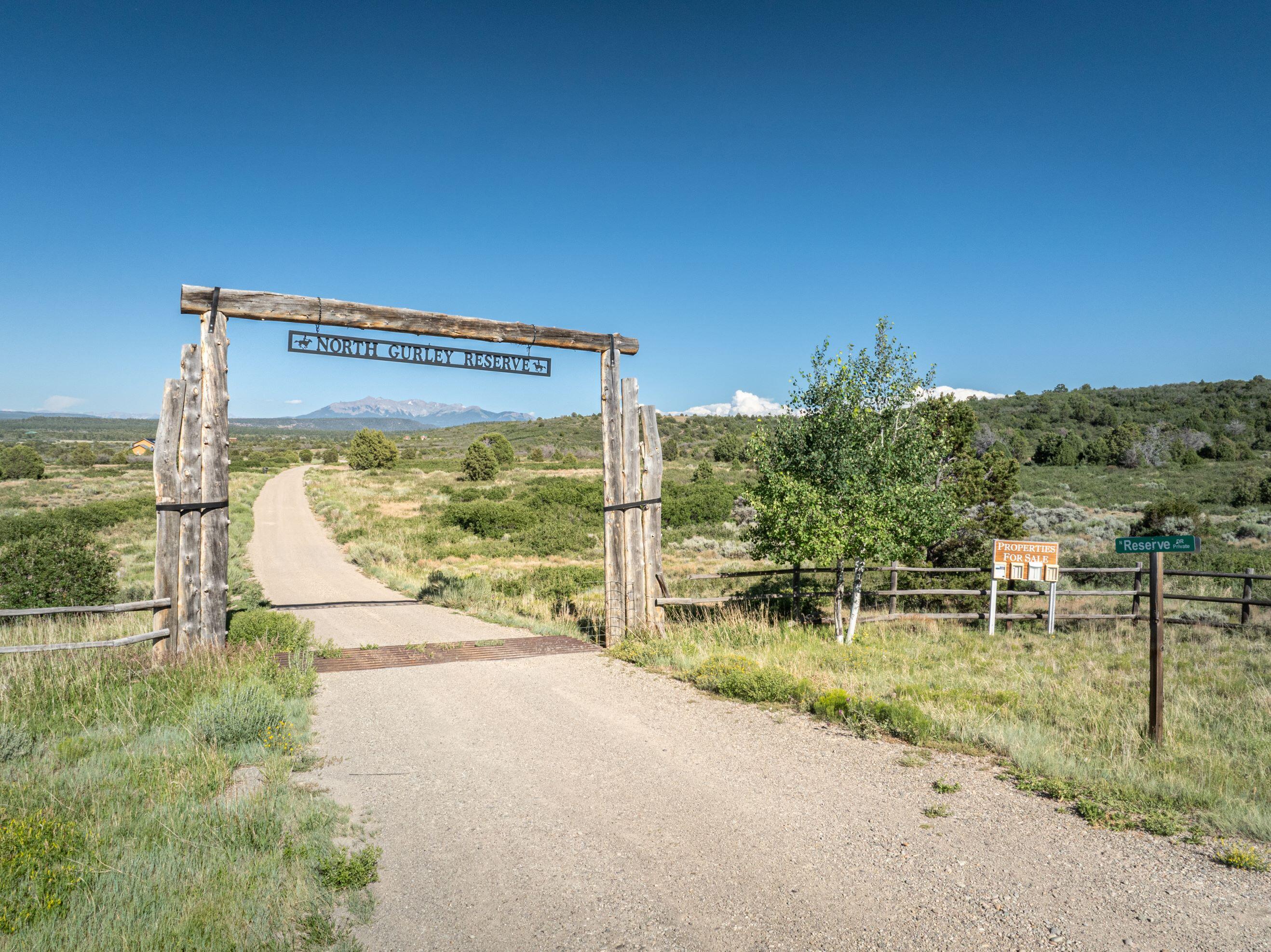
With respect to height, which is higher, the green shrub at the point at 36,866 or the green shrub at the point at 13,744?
the green shrub at the point at 36,866

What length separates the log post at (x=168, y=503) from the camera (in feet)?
25.8

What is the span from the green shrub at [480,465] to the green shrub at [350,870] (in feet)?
148

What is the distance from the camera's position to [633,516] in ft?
34.1

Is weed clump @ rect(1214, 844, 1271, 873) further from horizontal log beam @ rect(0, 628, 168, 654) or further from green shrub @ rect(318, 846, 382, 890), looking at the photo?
horizontal log beam @ rect(0, 628, 168, 654)

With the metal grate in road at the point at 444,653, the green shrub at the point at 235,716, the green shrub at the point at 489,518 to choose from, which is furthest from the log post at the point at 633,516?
the green shrub at the point at 489,518

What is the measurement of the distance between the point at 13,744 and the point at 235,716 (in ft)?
4.85

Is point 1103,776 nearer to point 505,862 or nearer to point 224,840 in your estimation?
point 505,862

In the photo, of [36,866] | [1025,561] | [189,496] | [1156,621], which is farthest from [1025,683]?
[189,496]

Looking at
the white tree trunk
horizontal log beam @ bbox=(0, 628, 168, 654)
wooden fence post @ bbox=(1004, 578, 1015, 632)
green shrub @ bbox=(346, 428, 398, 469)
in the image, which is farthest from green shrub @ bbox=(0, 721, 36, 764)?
green shrub @ bbox=(346, 428, 398, 469)

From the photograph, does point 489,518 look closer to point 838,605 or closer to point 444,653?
point 444,653

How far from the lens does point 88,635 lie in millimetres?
9344

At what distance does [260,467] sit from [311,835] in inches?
2896

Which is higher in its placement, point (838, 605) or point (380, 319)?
point (380, 319)

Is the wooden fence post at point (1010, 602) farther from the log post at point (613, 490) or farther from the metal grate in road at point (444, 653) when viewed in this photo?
the metal grate in road at point (444, 653)
